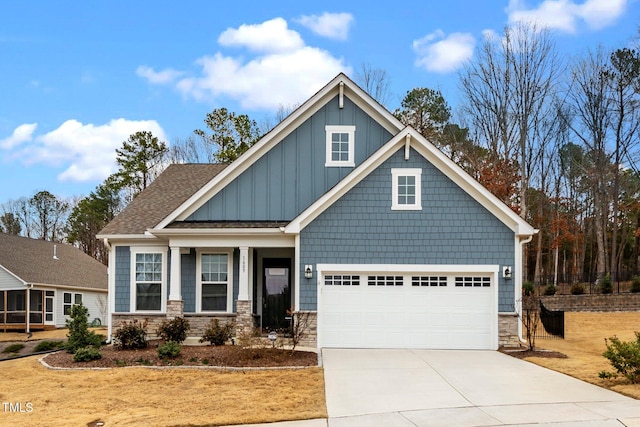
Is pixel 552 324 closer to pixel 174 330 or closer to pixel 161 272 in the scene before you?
pixel 174 330

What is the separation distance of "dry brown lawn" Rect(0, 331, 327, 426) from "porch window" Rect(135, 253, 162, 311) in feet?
15.0

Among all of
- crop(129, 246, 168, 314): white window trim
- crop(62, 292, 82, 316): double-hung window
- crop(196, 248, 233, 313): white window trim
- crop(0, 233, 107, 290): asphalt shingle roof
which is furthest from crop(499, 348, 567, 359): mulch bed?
crop(62, 292, 82, 316): double-hung window

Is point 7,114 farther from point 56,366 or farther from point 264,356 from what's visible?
point 264,356

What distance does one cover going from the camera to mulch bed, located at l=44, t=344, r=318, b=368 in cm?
1441

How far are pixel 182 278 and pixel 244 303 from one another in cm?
231

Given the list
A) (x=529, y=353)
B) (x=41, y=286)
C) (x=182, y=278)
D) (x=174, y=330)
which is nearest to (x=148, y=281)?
(x=182, y=278)

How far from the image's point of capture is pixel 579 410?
9859mm

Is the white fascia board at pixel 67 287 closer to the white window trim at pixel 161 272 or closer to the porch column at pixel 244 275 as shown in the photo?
the white window trim at pixel 161 272

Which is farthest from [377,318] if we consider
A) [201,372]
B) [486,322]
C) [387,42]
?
[387,42]

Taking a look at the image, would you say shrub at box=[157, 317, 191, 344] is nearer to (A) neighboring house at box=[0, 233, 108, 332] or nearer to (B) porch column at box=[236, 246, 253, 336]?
(B) porch column at box=[236, 246, 253, 336]

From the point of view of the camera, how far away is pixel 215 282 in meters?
18.9

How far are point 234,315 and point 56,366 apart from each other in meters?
5.16

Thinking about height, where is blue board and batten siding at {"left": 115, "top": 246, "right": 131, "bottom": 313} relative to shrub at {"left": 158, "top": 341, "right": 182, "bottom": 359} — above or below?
above

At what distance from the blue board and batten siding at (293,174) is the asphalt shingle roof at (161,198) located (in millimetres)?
2030
